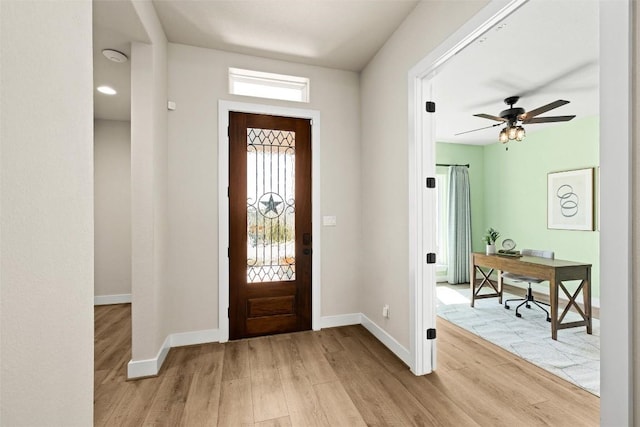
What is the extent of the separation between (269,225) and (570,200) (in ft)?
15.6

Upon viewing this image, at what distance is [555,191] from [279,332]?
16.2 ft

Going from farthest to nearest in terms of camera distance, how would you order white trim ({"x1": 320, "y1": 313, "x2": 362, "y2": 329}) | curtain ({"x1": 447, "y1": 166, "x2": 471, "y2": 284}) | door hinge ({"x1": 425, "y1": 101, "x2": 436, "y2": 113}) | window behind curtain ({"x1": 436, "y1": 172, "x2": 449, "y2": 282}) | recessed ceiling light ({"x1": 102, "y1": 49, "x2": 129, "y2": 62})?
window behind curtain ({"x1": 436, "y1": 172, "x2": 449, "y2": 282}) < curtain ({"x1": 447, "y1": 166, "x2": 471, "y2": 284}) < white trim ({"x1": 320, "y1": 313, "x2": 362, "y2": 329}) < recessed ceiling light ({"x1": 102, "y1": 49, "x2": 129, "y2": 62}) < door hinge ({"x1": 425, "y1": 101, "x2": 436, "y2": 113})

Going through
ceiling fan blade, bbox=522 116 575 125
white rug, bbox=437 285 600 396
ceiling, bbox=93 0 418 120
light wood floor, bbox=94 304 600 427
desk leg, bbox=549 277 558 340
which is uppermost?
ceiling, bbox=93 0 418 120

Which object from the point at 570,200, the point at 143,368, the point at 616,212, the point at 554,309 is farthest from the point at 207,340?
the point at 570,200

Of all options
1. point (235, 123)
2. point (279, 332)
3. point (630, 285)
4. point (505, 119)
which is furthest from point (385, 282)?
point (505, 119)

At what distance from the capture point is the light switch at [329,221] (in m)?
3.16

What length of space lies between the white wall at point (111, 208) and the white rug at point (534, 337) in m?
4.58

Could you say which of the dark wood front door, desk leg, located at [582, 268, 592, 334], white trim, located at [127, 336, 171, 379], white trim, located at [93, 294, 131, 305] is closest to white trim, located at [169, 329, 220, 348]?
the dark wood front door

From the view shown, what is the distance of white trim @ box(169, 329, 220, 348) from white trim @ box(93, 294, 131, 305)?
2.02 m

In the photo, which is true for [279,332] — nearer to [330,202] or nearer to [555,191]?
[330,202]

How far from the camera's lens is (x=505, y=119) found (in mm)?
3508

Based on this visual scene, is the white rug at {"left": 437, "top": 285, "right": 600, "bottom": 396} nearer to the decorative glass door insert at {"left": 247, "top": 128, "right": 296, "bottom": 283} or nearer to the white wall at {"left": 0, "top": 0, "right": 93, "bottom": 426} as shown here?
the decorative glass door insert at {"left": 247, "top": 128, "right": 296, "bottom": 283}

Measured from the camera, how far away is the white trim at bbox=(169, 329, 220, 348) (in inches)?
107

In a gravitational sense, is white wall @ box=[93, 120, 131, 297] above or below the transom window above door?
below
